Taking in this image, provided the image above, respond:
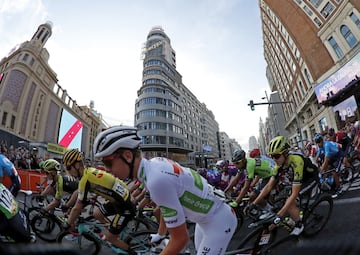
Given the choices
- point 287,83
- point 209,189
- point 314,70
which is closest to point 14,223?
point 209,189

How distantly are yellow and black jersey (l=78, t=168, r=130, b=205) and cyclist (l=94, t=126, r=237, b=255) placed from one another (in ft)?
5.58

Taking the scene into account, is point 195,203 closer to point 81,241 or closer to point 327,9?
point 81,241

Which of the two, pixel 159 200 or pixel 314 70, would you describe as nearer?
pixel 159 200

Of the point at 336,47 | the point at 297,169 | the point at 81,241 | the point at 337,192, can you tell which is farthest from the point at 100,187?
the point at 336,47

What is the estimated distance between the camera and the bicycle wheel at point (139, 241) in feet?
10.7

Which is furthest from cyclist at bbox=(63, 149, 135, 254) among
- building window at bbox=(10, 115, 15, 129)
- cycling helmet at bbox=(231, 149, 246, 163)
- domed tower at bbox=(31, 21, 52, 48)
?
domed tower at bbox=(31, 21, 52, 48)

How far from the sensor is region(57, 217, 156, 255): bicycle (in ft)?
11.0

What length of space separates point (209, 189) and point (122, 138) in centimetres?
95

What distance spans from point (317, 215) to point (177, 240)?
3.74m

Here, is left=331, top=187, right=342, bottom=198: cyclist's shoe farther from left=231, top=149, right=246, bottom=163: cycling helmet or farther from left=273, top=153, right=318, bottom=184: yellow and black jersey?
left=231, top=149, right=246, bottom=163: cycling helmet

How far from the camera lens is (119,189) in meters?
3.57

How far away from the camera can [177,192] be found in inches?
67.7

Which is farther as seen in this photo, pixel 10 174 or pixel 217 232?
pixel 10 174

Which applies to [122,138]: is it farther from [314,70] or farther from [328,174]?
[314,70]
